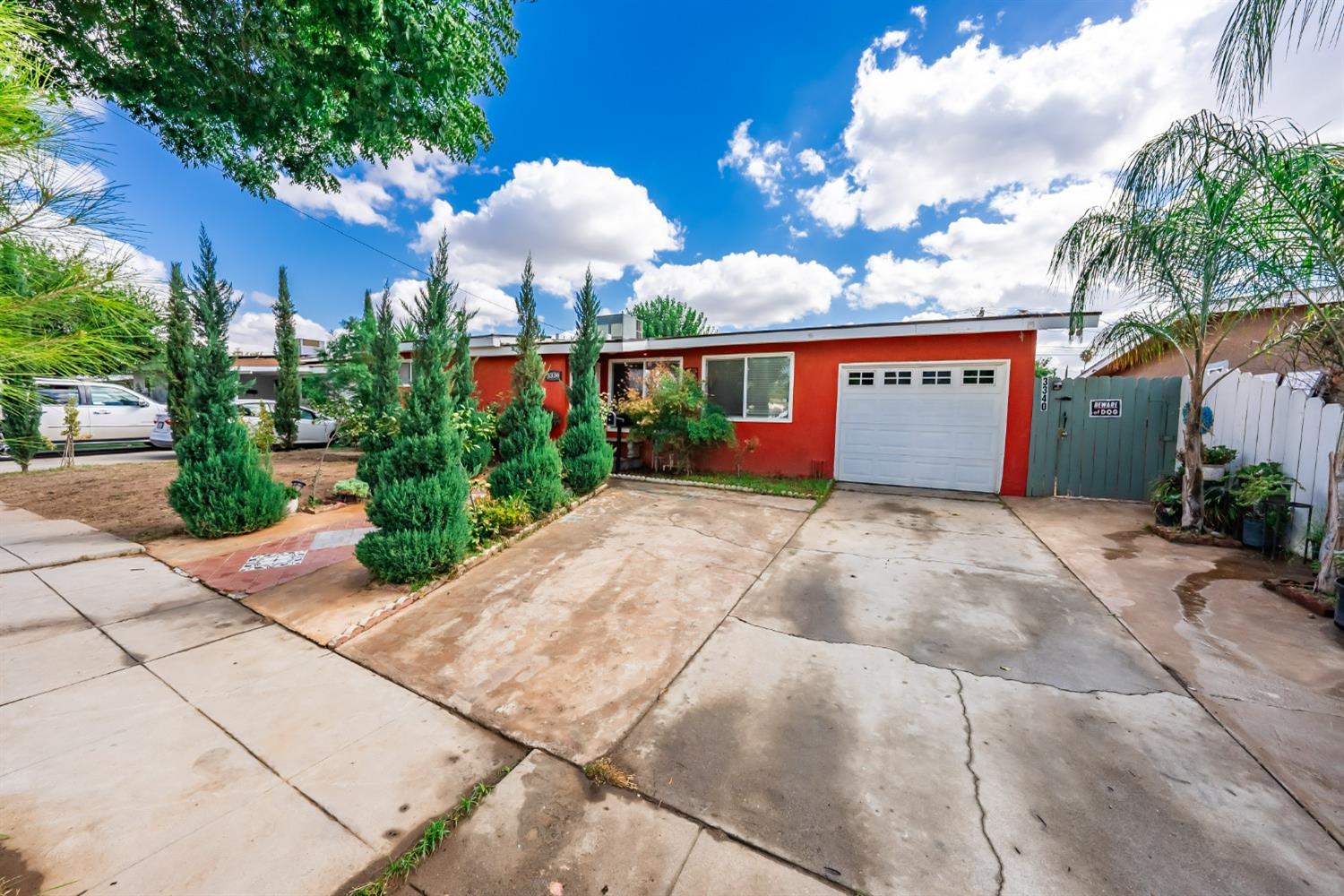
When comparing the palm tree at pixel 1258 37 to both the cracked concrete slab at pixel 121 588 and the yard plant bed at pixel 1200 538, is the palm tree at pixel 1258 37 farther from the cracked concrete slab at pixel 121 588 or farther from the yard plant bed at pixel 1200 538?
the cracked concrete slab at pixel 121 588

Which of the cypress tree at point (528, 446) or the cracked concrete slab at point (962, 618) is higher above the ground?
the cypress tree at point (528, 446)

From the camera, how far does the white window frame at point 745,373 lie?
9531 millimetres

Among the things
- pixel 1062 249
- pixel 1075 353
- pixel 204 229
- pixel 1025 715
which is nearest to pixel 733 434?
pixel 1062 249

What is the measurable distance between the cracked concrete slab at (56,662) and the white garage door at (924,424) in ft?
30.3

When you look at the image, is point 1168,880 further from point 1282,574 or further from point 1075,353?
point 1075,353

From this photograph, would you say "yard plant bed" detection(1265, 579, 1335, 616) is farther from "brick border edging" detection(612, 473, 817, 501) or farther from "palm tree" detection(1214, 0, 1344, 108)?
"brick border edging" detection(612, 473, 817, 501)

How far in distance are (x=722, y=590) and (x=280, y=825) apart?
120 inches

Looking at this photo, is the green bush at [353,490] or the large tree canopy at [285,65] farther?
the green bush at [353,490]

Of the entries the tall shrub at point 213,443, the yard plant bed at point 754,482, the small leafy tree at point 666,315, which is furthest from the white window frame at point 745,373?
the small leafy tree at point 666,315

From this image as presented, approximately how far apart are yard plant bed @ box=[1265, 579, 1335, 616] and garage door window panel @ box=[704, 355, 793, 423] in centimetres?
640

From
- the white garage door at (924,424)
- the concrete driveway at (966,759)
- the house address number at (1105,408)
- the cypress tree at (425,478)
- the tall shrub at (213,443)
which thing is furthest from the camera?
the white garage door at (924,424)

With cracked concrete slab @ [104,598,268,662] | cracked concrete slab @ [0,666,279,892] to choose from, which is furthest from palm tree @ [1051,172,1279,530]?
cracked concrete slab @ [104,598,268,662]

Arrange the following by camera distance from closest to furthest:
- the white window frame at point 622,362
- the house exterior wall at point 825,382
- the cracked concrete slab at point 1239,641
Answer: the cracked concrete slab at point 1239,641 → the house exterior wall at point 825,382 → the white window frame at point 622,362

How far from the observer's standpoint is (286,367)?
1402 cm
